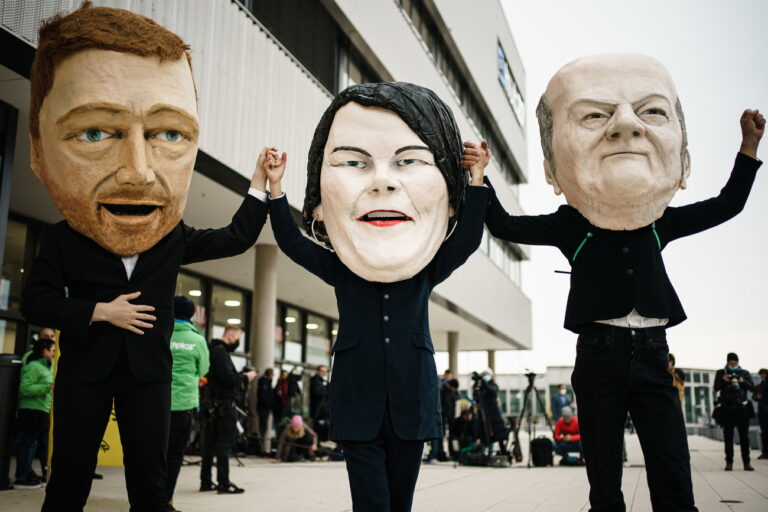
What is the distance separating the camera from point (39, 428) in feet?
23.2

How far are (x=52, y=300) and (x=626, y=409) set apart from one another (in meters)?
2.48

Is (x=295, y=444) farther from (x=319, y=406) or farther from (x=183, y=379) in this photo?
(x=183, y=379)

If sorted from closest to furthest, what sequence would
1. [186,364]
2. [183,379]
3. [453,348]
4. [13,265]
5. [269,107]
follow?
[183,379] < [186,364] < [269,107] < [13,265] < [453,348]

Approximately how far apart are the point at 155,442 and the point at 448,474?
713 centimetres

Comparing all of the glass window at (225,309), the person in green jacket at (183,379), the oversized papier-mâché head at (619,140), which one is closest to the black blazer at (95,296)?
the oversized papier-mâché head at (619,140)

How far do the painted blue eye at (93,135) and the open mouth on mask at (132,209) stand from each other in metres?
0.28

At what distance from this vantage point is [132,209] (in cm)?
315

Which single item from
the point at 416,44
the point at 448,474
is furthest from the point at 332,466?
the point at 416,44

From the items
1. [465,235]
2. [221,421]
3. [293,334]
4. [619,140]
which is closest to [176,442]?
[221,421]

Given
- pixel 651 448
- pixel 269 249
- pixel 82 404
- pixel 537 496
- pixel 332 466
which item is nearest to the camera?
pixel 82 404

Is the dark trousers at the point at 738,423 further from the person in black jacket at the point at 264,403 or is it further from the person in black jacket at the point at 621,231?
the person in black jacket at the point at 621,231

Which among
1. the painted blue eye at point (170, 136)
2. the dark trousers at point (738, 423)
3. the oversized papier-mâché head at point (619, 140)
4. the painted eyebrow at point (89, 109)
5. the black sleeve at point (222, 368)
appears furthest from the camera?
the dark trousers at point (738, 423)

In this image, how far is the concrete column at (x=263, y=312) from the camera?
42.7 feet

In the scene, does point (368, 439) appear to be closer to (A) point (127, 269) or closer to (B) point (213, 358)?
(A) point (127, 269)
